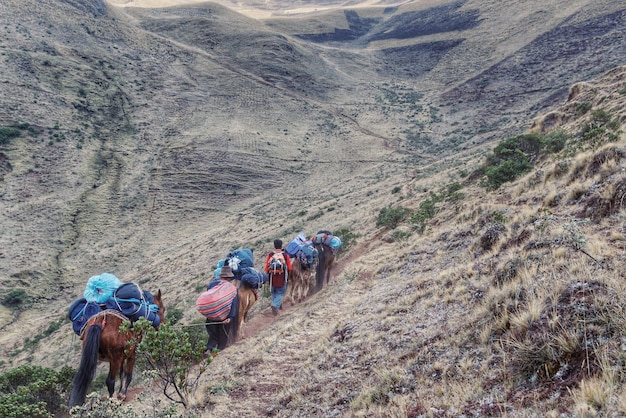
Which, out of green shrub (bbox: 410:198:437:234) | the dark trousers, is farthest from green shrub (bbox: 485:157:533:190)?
the dark trousers

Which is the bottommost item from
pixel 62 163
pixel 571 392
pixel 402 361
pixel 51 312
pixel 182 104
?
pixel 51 312

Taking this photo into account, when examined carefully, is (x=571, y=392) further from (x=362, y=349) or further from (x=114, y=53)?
(x=114, y=53)

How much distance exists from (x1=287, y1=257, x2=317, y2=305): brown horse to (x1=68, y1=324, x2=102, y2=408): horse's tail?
572 centimetres

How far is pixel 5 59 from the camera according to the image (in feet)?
134

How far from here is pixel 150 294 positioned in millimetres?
8281

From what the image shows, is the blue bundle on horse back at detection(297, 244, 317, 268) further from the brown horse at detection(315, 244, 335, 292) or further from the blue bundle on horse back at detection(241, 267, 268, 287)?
the blue bundle on horse back at detection(241, 267, 268, 287)

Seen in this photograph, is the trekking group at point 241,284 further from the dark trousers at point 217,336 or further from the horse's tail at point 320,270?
the horse's tail at point 320,270

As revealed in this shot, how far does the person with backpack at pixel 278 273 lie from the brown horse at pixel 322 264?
1.19 meters

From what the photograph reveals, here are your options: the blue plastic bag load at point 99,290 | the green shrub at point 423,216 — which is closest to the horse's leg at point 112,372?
the blue plastic bag load at point 99,290

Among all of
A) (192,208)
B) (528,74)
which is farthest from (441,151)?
(192,208)

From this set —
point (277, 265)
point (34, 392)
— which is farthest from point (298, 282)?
point (34, 392)

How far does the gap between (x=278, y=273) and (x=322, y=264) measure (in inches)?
72.3

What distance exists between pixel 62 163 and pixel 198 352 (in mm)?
36310

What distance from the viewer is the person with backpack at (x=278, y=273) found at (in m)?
10.9
